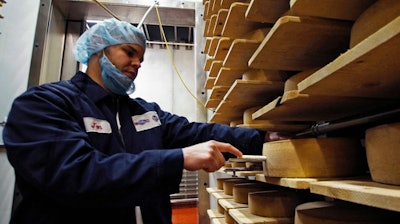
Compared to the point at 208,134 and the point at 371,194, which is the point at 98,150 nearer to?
the point at 208,134

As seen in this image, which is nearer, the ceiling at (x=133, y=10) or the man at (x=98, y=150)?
the man at (x=98, y=150)

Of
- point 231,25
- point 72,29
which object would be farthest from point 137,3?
point 231,25

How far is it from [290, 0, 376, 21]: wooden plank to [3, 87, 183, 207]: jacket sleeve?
0.56 meters

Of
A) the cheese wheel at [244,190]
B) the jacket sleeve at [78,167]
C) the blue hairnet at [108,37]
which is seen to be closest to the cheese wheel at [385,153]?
the jacket sleeve at [78,167]

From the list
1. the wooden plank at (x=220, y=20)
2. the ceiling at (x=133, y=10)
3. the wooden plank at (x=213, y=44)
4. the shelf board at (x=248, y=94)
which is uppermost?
the ceiling at (x=133, y=10)

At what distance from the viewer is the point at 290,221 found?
40.2 inches

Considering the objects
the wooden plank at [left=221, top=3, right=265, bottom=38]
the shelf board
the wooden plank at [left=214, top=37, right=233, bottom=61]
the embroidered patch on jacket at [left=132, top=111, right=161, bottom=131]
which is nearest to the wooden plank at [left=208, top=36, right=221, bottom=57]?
the wooden plank at [left=214, top=37, right=233, bottom=61]

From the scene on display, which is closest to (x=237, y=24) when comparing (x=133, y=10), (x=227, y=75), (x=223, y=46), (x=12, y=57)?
(x=223, y=46)

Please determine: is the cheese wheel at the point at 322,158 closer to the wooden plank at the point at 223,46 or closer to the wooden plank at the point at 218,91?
the wooden plank at the point at 223,46

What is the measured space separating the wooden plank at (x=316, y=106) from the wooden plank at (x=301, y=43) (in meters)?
0.16

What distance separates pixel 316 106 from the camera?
0.86 m

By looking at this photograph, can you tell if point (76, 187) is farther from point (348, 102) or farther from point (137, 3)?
point (137, 3)

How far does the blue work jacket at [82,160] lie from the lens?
81 centimetres

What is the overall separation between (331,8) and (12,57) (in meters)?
2.20
